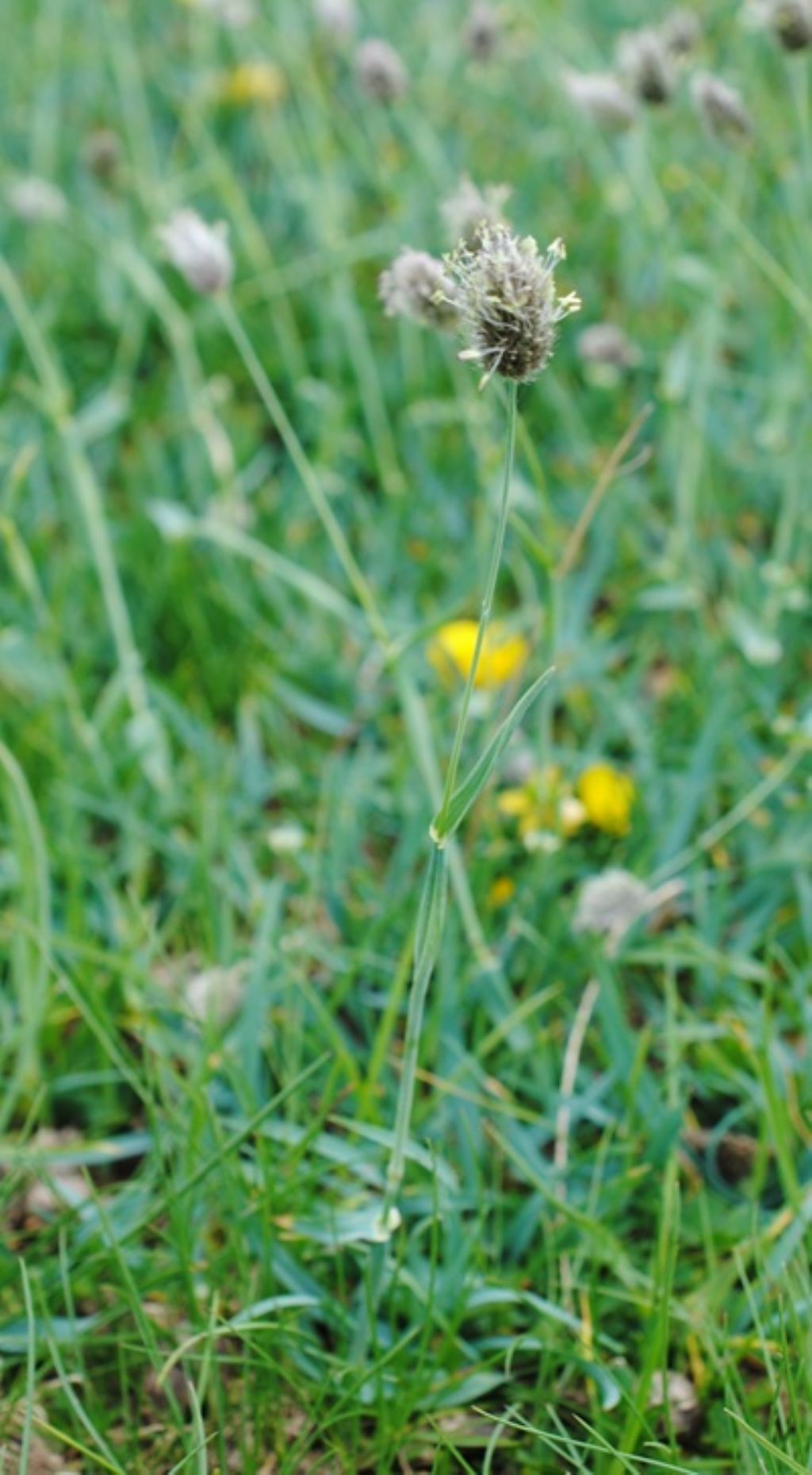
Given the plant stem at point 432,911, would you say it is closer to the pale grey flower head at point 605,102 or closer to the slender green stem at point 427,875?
the slender green stem at point 427,875

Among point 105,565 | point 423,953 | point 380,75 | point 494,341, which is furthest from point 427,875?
point 380,75

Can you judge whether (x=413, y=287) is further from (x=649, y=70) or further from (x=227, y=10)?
(x=227, y=10)

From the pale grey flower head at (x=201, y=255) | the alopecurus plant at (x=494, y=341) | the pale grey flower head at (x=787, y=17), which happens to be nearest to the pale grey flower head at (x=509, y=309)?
the alopecurus plant at (x=494, y=341)

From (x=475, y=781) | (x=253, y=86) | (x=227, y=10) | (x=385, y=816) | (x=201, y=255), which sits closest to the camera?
(x=475, y=781)

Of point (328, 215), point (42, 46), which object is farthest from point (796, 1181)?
point (42, 46)

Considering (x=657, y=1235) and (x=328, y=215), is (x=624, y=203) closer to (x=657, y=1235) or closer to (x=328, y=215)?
(x=328, y=215)

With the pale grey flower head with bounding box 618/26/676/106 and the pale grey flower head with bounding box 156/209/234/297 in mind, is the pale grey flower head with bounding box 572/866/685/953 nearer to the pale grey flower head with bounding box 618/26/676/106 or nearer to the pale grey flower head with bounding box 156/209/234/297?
the pale grey flower head with bounding box 156/209/234/297
